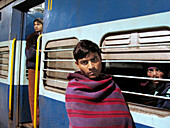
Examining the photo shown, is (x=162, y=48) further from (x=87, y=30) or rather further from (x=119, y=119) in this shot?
(x=87, y=30)

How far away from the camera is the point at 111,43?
1.53m

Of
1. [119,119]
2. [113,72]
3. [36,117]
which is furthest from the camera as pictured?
[36,117]

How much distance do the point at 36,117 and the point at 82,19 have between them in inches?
64.8

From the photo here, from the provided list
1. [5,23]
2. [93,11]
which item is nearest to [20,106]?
[5,23]

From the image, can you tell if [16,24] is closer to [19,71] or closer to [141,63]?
[19,71]

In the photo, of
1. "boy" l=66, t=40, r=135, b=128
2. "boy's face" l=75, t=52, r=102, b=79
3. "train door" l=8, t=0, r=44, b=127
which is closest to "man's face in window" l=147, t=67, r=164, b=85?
"boy" l=66, t=40, r=135, b=128

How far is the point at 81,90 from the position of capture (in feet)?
4.19

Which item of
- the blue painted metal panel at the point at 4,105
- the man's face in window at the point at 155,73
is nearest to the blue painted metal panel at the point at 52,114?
the man's face in window at the point at 155,73

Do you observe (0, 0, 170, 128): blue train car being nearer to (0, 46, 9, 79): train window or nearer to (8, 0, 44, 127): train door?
(8, 0, 44, 127): train door

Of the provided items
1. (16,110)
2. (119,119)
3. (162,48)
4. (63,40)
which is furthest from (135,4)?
(16,110)

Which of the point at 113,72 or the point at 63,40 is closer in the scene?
the point at 113,72

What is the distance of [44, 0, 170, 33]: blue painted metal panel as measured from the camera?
51.5 inches

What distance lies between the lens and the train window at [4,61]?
359cm

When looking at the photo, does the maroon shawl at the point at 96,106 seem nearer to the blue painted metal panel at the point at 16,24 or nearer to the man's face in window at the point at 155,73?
the man's face in window at the point at 155,73
